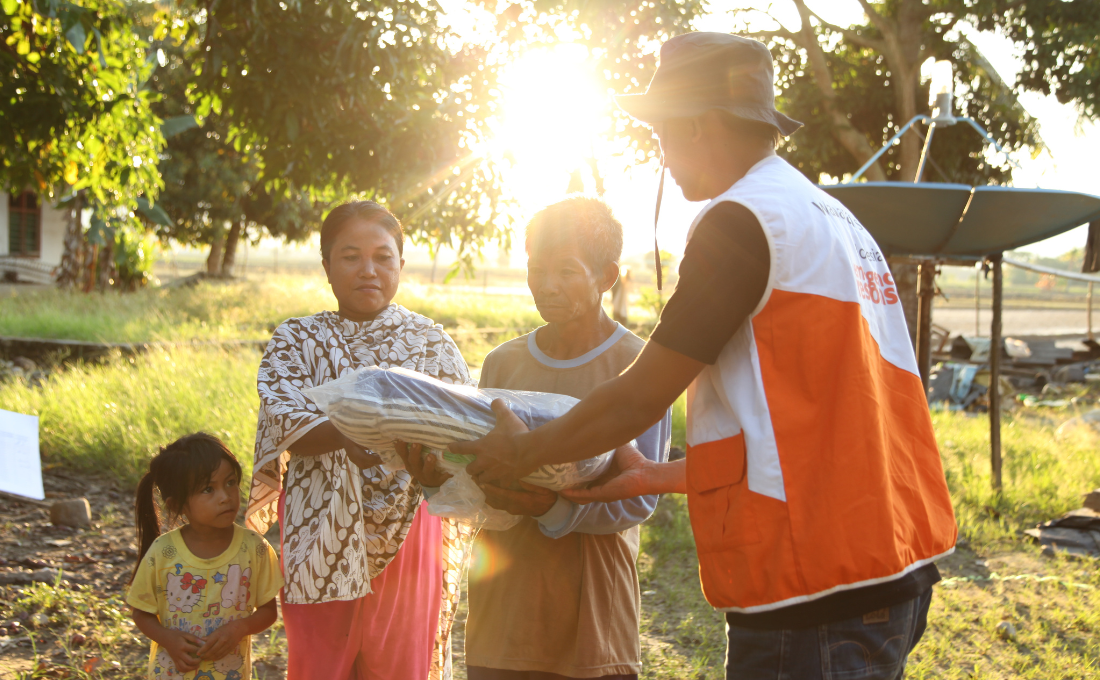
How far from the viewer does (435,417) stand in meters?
1.94

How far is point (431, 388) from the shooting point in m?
1.97

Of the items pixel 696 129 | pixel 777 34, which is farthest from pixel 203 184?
pixel 696 129

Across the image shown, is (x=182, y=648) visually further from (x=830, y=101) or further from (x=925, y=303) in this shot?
(x=830, y=101)

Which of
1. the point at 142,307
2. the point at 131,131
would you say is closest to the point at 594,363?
the point at 131,131

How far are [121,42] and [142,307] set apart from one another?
8790mm

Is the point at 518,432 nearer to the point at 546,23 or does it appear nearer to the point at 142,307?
the point at 546,23

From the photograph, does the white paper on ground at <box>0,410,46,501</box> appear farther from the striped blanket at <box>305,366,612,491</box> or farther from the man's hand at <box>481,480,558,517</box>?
the man's hand at <box>481,480,558,517</box>

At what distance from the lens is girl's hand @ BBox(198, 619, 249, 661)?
95.2 inches

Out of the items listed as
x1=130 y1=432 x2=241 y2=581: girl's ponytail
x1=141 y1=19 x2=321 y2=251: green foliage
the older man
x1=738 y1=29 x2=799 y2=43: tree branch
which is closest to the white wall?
x1=141 y1=19 x2=321 y2=251: green foliage

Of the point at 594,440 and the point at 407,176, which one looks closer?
the point at 594,440

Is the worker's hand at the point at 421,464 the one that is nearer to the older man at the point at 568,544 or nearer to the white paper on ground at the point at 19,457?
the older man at the point at 568,544

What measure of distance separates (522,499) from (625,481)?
0.85ft

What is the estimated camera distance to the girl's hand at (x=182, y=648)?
7.88ft

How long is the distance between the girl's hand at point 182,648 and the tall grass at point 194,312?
851 centimetres
